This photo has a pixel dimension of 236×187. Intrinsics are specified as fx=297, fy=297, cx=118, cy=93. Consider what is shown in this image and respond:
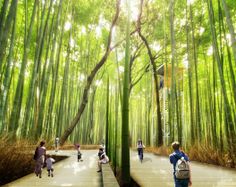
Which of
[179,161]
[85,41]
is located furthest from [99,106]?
[179,161]

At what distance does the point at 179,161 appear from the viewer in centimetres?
288

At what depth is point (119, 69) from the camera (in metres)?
12.7

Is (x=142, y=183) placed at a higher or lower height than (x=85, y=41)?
lower

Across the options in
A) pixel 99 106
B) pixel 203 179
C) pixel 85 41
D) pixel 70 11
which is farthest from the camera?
pixel 99 106

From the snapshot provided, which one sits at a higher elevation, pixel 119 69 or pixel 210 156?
pixel 119 69

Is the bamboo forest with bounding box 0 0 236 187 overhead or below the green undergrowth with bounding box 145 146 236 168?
overhead

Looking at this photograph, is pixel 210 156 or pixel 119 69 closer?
pixel 210 156

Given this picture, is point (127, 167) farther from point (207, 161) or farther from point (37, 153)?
point (207, 161)

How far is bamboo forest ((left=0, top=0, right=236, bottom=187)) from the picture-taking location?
6164 mm

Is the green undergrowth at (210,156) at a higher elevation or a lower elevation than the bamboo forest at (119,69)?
lower

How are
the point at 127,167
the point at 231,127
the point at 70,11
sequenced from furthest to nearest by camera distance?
the point at 70,11 → the point at 231,127 → the point at 127,167

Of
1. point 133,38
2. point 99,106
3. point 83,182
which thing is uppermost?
point 133,38

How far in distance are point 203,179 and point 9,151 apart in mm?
2995

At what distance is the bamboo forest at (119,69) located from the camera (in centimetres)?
616
